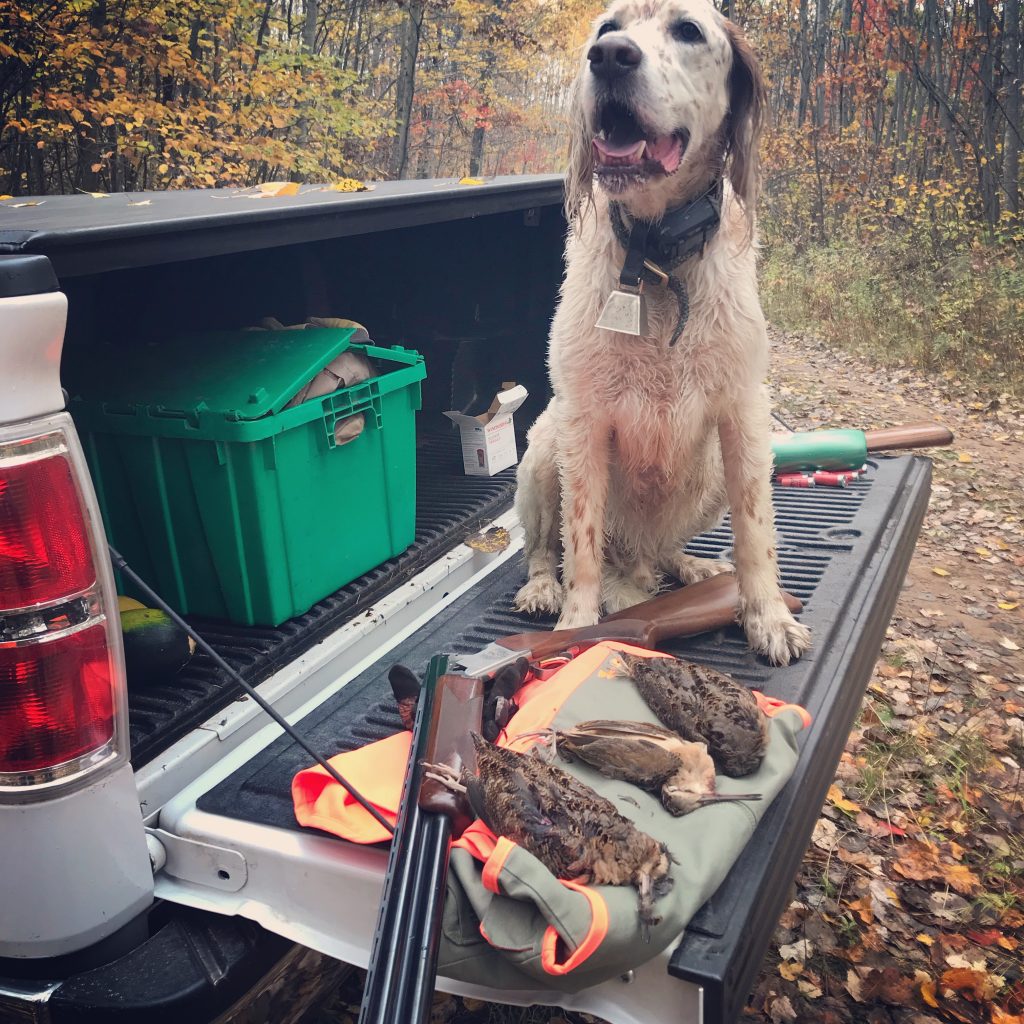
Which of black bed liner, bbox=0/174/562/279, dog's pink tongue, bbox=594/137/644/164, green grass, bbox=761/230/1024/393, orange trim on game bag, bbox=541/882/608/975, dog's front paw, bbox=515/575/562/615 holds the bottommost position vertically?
green grass, bbox=761/230/1024/393

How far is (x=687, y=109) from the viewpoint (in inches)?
96.7

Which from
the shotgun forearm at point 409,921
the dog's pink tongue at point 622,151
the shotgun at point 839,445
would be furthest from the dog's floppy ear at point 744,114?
the shotgun forearm at point 409,921

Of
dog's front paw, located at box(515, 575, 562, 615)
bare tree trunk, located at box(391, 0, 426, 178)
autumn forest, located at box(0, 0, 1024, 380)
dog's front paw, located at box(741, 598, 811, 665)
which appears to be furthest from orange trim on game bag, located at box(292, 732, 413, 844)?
bare tree trunk, located at box(391, 0, 426, 178)

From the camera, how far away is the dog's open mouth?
247 cm

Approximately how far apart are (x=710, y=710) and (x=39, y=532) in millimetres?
1305

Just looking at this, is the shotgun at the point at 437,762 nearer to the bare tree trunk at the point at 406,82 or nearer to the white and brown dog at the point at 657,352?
the white and brown dog at the point at 657,352

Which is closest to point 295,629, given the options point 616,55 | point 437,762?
point 437,762

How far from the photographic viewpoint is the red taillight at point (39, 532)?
1354 mm

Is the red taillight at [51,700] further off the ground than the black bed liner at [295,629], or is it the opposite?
the red taillight at [51,700]

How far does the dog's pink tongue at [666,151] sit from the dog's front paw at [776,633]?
125 cm

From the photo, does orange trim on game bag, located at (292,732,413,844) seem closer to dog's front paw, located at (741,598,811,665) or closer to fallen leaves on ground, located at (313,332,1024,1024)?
fallen leaves on ground, located at (313,332,1024,1024)

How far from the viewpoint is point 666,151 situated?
8.16 ft

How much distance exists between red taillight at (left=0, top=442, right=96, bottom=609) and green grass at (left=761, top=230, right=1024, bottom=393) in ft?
29.1

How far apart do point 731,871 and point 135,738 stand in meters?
1.27
